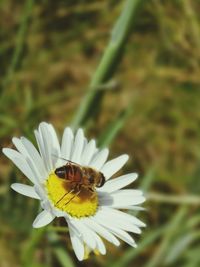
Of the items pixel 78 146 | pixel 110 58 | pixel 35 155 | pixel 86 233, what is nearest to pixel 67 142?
pixel 78 146

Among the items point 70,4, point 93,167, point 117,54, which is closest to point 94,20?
point 70,4

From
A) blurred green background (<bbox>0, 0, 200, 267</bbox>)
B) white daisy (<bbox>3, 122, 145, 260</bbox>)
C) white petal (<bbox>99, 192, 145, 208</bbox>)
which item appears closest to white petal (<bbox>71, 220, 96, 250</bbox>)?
white daisy (<bbox>3, 122, 145, 260</bbox>)

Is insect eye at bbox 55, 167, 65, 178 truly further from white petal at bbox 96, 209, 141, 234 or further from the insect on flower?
white petal at bbox 96, 209, 141, 234

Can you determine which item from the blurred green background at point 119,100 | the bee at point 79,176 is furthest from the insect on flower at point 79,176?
the blurred green background at point 119,100

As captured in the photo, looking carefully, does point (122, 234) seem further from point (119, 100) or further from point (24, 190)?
point (119, 100)

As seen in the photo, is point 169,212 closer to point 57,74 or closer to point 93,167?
point 57,74

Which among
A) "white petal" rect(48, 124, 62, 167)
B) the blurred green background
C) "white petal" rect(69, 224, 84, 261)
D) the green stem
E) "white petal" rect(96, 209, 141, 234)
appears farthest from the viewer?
the blurred green background
